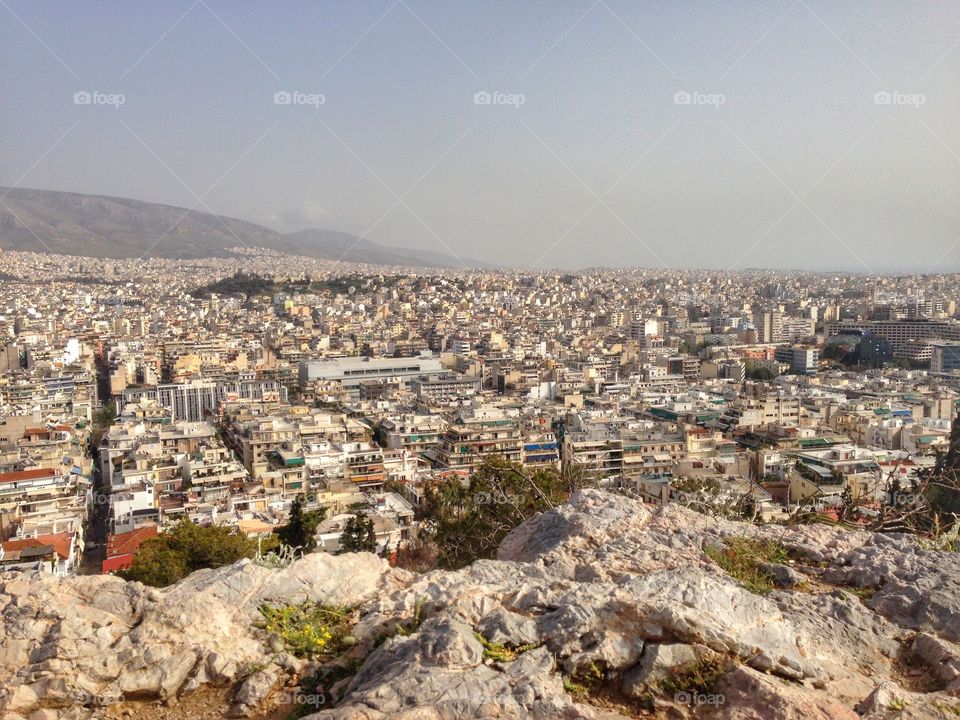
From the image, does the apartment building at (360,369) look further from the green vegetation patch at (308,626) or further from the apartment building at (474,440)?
the green vegetation patch at (308,626)

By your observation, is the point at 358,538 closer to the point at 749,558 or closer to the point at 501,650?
the point at 749,558

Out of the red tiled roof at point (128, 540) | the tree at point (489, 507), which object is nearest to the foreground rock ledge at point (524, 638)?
the tree at point (489, 507)

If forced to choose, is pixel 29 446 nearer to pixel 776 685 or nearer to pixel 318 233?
pixel 776 685

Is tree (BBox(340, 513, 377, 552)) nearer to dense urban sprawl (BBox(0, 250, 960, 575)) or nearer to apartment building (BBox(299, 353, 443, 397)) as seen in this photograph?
dense urban sprawl (BBox(0, 250, 960, 575))

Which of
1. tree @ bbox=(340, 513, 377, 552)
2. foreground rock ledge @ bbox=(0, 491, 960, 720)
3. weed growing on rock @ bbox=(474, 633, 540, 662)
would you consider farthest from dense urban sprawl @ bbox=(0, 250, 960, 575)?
weed growing on rock @ bbox=(474, 633, 540, 662)

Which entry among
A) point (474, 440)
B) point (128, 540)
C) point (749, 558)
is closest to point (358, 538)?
point (128, 540)
